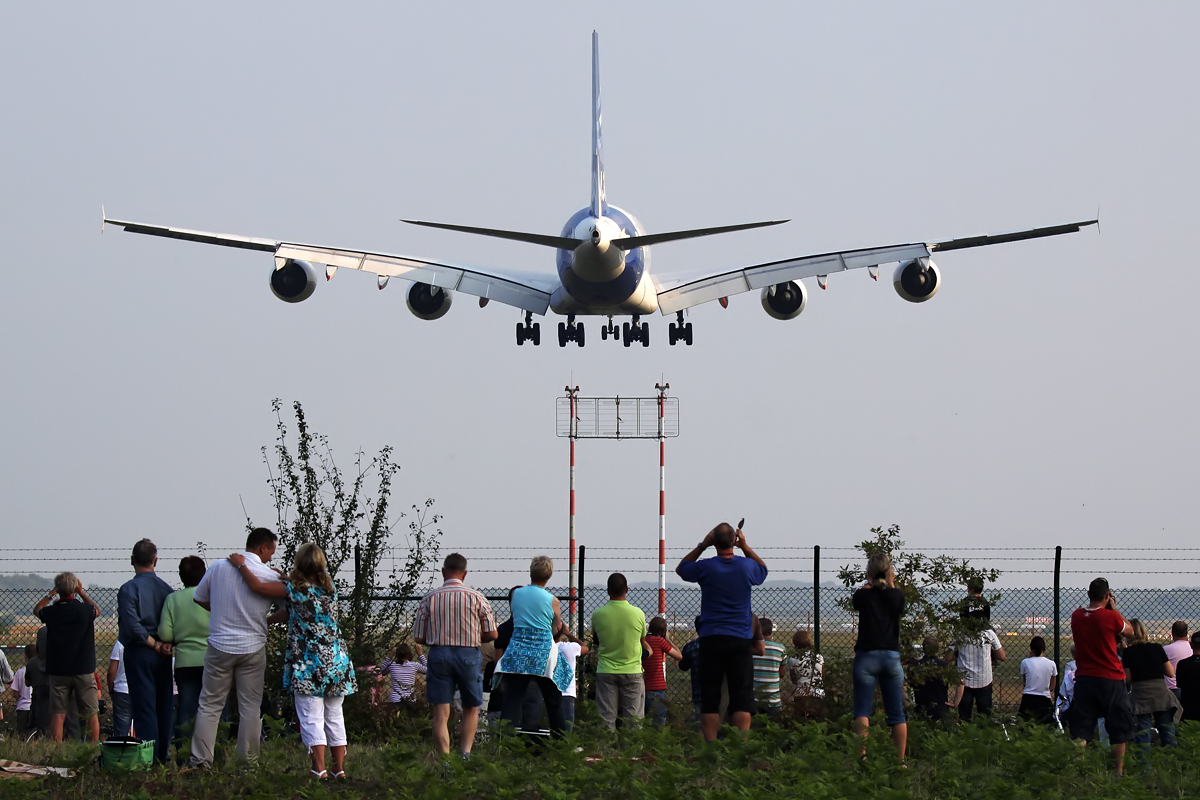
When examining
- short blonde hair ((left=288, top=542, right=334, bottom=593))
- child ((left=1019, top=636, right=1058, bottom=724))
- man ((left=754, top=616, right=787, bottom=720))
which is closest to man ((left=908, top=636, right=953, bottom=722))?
child ((left=1019, top=636, right=1058, bottom=724))

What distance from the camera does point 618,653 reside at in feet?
38.9

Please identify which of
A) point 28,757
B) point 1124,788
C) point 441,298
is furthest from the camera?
point 441,298

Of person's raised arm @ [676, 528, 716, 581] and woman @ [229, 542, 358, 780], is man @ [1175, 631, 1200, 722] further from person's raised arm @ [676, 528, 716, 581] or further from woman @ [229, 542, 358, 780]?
woman @ [229, 542, 358, 780]

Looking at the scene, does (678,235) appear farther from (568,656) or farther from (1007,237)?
(568,656)

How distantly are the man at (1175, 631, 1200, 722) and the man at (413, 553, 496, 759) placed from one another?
6.44 metres

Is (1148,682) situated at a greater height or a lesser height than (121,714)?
greater

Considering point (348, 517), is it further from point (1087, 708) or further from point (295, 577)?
point (1087, 708)

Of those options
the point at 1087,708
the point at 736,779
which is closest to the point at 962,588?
the point at 1087,708

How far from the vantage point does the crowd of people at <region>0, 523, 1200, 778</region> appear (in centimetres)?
960

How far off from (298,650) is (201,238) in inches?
743

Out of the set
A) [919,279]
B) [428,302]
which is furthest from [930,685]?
[428,302]

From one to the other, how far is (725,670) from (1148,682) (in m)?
3.94

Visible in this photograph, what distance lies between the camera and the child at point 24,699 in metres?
14.2

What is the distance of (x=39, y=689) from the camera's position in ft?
43.1
